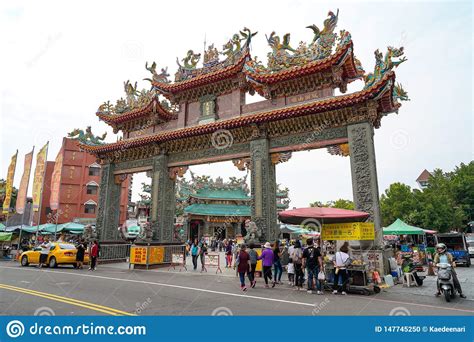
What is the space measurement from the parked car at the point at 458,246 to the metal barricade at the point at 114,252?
2079cm

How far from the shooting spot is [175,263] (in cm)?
1714

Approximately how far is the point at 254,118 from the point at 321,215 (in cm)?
602

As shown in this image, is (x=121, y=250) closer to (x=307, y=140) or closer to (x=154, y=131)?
(x=154, y=131)

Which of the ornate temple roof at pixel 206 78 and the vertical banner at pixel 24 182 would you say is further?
the vertical banner at pixel 24 182

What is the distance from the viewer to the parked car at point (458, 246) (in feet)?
62.3

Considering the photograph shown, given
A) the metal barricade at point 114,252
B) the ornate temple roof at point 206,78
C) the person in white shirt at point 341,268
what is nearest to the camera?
the person in white shirt at point 341,268

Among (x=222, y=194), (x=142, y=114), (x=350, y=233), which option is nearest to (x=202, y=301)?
(x=350, y=233)

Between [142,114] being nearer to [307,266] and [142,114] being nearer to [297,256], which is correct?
[297,256]

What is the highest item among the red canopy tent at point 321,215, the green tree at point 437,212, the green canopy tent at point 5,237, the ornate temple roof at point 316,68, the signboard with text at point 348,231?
the ornate temple roof at point 316,68

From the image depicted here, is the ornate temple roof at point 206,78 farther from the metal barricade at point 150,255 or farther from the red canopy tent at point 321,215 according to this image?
the metal barricade at point 150,255

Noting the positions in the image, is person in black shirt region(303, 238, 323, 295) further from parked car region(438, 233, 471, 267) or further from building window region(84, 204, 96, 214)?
building window region(84, 204, 96, 214)

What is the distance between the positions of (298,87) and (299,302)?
1007 centimetres

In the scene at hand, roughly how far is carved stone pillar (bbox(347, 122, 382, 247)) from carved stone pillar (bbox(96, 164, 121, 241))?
14902 mm

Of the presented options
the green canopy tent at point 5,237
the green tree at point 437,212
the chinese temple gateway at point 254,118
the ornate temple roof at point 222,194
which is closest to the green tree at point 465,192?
the green tree at point 437,212
